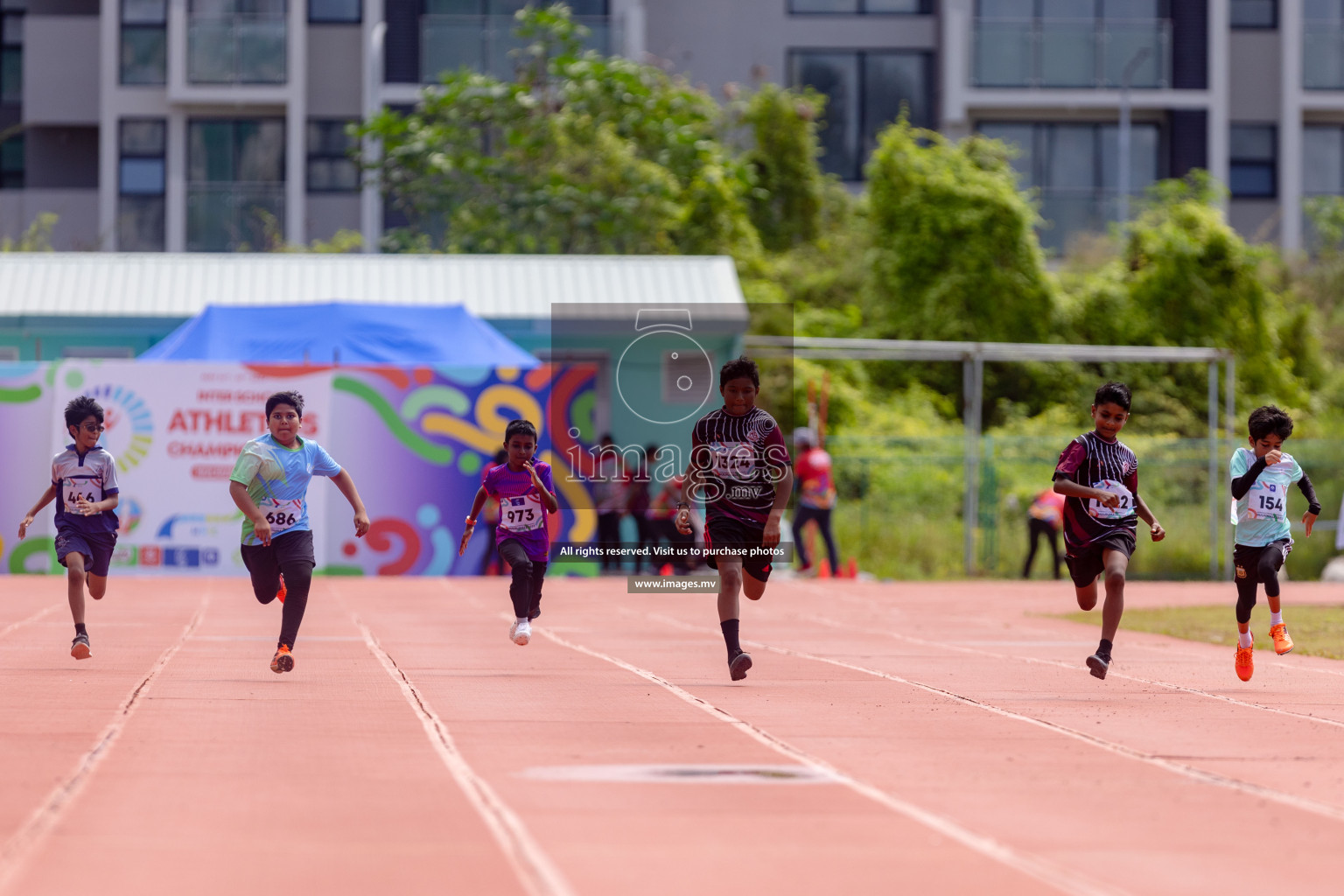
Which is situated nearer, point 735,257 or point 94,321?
point 94,321

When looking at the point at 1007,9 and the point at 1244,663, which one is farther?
the point at 1007,9

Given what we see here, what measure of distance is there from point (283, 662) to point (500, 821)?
4929 millimetres

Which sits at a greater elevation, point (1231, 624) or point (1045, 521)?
point (1045, 521)

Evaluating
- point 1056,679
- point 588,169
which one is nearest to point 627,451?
point 588,169

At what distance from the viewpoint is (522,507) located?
13.1m

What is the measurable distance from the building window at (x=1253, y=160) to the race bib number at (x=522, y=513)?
110 feet

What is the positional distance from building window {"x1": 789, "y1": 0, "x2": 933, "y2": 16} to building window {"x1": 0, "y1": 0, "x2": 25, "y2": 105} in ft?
58.0

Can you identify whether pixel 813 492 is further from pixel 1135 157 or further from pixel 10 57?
pixel 10 57

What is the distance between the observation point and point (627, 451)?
26781 millimetres

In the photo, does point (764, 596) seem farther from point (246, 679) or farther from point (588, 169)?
point (588, 169)

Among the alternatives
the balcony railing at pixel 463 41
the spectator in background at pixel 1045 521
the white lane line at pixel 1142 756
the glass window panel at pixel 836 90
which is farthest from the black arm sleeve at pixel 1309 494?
the glass window panel at pixel 836 90

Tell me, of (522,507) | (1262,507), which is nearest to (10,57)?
(522,507)

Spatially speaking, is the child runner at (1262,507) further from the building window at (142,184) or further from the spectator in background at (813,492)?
the building window at (142,184)

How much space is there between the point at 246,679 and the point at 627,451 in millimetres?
15628
